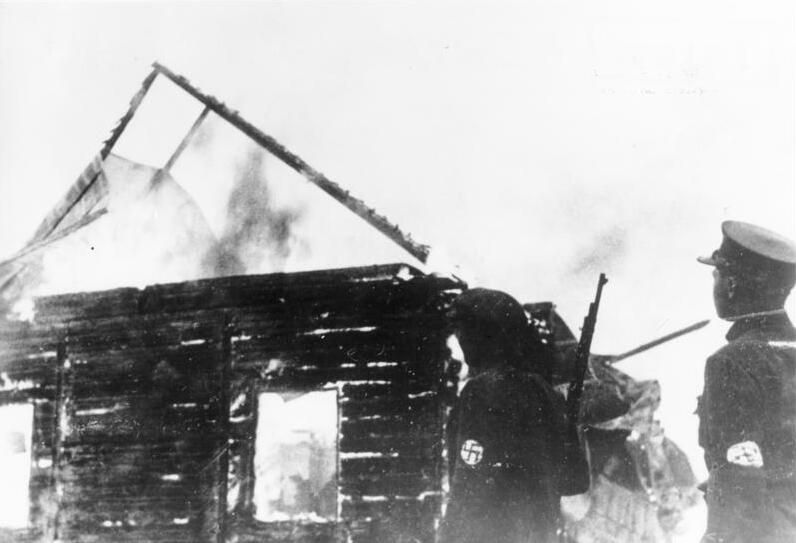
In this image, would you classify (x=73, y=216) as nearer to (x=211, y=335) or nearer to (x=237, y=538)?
(x=211, y=335)

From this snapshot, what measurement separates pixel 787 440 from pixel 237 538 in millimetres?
6790

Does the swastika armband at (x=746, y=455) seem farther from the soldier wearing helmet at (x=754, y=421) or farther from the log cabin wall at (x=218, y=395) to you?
the log cabin wall at (x=218, y=395)

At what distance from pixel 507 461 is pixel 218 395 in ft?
17.0

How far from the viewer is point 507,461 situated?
509 cm

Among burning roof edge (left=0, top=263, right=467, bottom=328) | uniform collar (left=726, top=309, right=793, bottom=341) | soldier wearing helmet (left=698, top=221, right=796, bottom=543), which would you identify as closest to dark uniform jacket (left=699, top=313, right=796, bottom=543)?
soldier wearing helmet (left=698, top=221, right=796, bottom=543)

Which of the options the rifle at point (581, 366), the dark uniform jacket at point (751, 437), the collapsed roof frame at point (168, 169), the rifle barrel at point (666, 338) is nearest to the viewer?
the dark uniform jacket at point (751, 437)

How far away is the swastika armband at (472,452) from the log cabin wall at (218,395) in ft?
10.4

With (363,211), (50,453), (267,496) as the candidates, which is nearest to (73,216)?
(50,453)

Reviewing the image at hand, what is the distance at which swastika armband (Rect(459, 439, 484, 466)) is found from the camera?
5.06 m

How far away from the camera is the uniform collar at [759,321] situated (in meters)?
4.22

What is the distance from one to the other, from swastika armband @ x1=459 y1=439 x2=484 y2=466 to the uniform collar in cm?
183

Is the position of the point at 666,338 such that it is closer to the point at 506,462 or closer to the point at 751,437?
the point at 506,462

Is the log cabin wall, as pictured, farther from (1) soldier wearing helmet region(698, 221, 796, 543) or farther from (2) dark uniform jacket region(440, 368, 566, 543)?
(1) soldier wearing helmet region(698, 221, 796, 543)

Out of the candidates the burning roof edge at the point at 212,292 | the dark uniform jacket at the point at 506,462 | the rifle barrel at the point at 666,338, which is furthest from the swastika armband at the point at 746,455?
the rifle barrel at the point at 666,338
